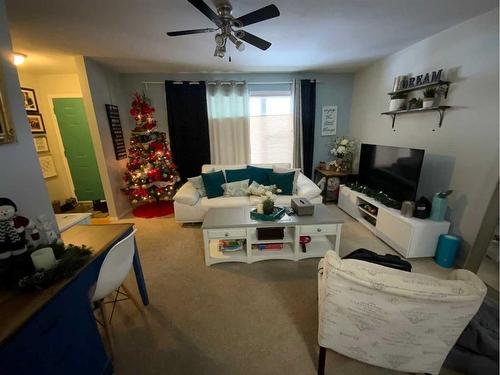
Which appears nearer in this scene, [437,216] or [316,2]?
[316,2]

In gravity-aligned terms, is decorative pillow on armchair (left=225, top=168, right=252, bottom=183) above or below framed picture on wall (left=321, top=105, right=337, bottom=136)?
below

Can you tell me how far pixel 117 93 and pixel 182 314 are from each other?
3.63 meters

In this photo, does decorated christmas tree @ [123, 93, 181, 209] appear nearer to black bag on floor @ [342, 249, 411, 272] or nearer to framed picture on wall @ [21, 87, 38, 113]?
framed picture on wall @ [21, 87, 38, 113]

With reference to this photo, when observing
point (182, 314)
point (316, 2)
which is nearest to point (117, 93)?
point (316, 2)

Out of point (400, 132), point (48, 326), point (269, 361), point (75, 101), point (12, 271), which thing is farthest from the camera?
point (75, 101)

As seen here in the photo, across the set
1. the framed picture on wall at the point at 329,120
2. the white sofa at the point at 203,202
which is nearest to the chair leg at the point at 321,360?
the white sofa at the point at 203,202

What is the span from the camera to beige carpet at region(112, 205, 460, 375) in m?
1.29

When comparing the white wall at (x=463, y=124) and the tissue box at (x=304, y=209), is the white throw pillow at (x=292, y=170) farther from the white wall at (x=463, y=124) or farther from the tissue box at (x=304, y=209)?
the white wall at (x=463, y=124)

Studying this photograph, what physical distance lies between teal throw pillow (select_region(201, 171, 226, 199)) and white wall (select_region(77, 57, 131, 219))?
1513 millimetres

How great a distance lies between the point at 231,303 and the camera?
1.73 metres

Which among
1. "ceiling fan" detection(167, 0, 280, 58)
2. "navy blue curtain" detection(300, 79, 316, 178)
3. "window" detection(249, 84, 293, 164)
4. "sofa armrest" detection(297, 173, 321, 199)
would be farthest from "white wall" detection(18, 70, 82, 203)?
"sofa armrest" detection(297, 173, 321, 199)

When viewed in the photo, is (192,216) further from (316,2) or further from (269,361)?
(316,2)

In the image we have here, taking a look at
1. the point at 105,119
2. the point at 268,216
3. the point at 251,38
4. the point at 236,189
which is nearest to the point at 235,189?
the point at 236,189

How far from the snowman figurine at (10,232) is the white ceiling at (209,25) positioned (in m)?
1.62
